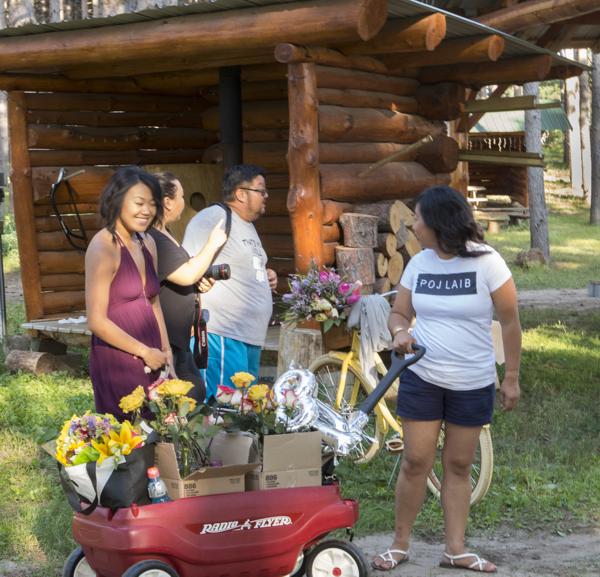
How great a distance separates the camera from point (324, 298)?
22.3 feet

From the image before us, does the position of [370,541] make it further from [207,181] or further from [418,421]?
[207,181]

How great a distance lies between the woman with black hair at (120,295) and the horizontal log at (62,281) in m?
6.00

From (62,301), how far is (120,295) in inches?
243

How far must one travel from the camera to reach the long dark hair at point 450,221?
4.93 meters

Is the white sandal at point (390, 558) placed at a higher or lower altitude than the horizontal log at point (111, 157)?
lower

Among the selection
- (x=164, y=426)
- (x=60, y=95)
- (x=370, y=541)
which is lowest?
(x=370, y=541)

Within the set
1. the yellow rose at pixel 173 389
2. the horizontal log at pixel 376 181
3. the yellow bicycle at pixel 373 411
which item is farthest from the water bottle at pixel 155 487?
the horizontal log at pixel 376 181

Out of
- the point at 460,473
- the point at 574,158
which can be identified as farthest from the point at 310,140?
the point at 574,158

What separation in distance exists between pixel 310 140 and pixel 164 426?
14.0ft

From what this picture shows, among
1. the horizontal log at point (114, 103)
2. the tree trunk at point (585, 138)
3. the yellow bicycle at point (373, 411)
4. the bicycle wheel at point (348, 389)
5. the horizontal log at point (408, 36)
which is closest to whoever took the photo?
the yellow bicycle at point (373, 411)

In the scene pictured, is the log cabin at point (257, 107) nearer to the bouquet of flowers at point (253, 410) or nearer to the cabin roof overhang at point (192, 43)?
→ the cabin roof overhang at point (192, 43)

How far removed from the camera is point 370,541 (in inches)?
225

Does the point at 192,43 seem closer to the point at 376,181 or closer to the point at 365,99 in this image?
the point at 365,99

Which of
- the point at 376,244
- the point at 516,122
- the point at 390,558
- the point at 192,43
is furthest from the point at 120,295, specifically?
the point at 516,122
